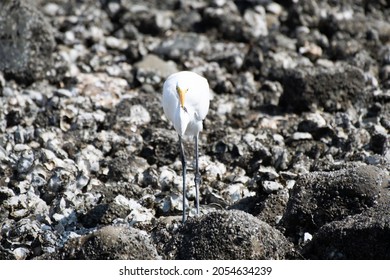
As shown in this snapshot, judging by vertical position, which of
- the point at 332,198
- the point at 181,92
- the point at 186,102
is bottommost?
the point at 332,198

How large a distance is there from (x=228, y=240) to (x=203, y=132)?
11.0 feet

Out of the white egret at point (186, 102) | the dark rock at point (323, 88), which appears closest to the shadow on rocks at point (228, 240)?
the white egret at point (186, 102)

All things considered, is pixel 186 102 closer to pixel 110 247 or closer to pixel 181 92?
pixel 181 92

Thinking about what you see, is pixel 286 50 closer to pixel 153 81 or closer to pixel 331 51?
pixel 331 51

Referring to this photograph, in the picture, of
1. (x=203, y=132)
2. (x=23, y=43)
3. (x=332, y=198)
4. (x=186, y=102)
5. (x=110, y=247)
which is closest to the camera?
(x=110, y=247)

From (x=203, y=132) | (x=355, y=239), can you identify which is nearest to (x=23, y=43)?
(x=203, y=132)

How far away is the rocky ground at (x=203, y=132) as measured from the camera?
6.44 metres

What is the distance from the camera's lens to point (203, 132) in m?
9.49

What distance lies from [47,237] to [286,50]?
5210mm

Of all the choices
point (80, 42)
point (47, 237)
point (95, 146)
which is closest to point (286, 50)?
point (80, 42)

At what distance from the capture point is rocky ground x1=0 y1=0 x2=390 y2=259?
6441 millimetres

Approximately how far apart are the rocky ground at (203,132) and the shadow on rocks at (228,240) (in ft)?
0.03

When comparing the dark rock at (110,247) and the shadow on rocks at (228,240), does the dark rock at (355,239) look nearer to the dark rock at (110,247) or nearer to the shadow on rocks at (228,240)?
the shadow on rocks at (228,240)

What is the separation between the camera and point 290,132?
9453 millimetres
